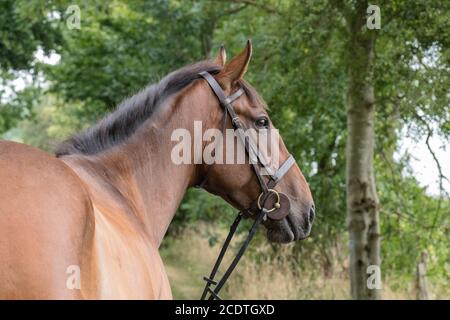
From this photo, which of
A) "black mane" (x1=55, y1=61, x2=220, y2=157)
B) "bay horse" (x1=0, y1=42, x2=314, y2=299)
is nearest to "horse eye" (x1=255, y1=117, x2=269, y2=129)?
"bay horse" (x1=0, y1=42, x2=314, y2=299)

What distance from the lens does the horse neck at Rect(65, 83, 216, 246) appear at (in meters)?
3.90

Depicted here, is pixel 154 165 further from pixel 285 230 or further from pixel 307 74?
pixel 307 74

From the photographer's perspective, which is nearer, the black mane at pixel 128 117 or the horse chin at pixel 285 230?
the black mane at pixel 128 117

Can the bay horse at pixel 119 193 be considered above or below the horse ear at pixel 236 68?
below

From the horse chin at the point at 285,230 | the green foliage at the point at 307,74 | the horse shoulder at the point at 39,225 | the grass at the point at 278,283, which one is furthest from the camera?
the grass at the point at 278,283

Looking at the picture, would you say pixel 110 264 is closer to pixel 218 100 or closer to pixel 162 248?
pixel 218 100

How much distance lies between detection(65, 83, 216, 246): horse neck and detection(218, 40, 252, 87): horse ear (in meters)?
0.17

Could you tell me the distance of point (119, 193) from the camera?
3768 millimetres

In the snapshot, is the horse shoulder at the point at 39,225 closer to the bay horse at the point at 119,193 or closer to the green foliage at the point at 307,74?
the bay horse at the point at 119,193

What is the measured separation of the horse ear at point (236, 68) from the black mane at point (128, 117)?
0.36ft

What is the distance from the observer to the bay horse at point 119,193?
2.55 meters

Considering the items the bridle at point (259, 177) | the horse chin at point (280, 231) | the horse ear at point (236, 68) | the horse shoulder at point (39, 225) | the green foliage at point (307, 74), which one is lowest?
the horse shoulder at point (39, 225)

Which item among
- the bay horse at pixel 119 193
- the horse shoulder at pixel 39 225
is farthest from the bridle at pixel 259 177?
the horse shoulder at pixel 39 225

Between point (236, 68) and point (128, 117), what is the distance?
649 millimetres
